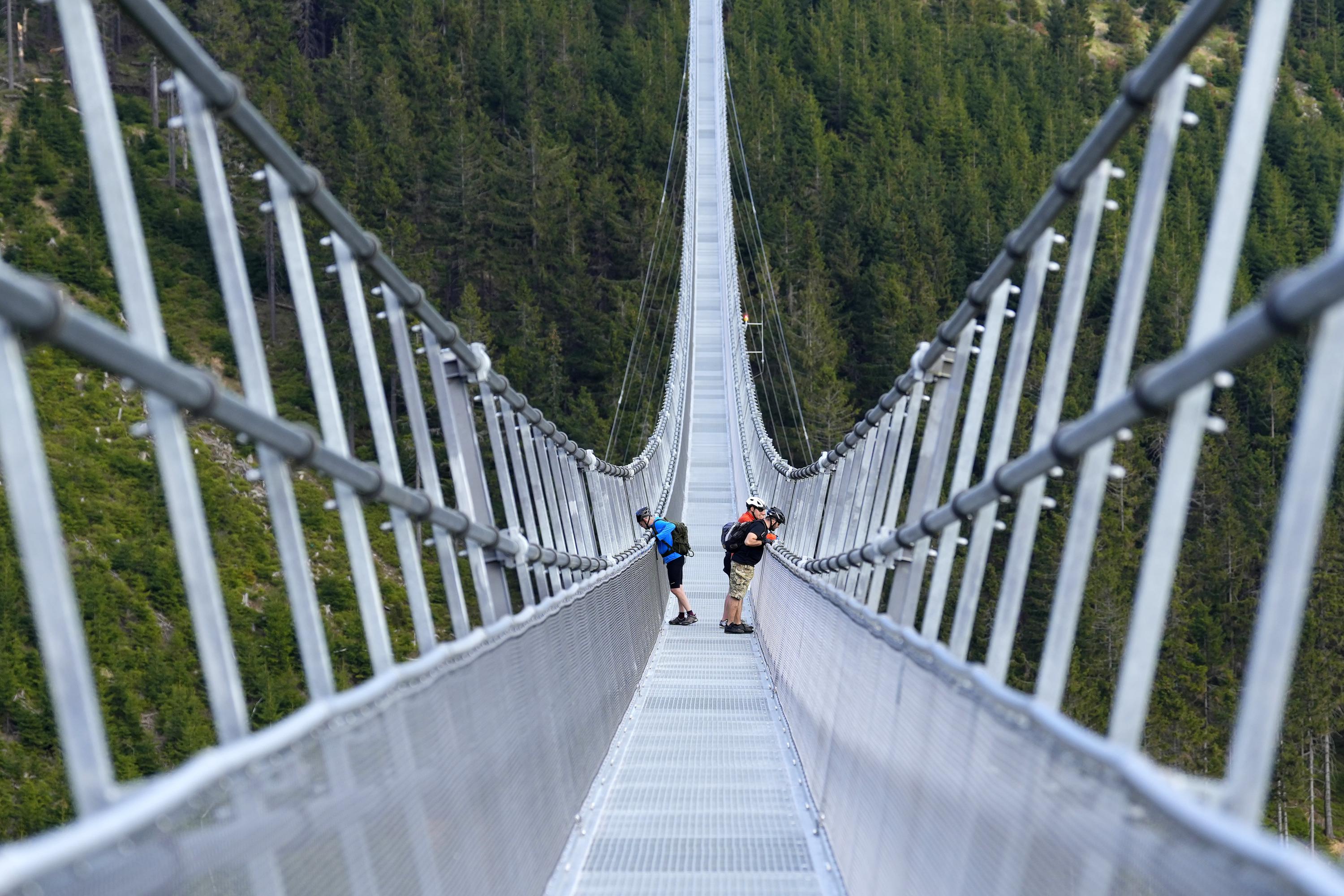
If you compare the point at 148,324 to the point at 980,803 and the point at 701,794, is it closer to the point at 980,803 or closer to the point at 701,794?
the point at 980,803

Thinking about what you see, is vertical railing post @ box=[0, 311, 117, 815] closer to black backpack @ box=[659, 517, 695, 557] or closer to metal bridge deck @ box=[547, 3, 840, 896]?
metal bridge deck @ box=[547, 3, 840, 896]

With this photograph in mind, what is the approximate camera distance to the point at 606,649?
7719mm

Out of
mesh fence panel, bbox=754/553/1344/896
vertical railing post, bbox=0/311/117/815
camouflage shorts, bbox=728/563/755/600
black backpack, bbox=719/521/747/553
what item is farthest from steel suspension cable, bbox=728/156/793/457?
vertical railing post, bbox=0/311/117/815

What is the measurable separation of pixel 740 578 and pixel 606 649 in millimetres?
4926

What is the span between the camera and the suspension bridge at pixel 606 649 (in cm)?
198

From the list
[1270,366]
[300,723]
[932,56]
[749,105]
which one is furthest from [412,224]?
[300,723]

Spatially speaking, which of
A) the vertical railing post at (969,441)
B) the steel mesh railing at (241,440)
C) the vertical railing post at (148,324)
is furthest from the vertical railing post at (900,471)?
the vertical railing post at (148,324)

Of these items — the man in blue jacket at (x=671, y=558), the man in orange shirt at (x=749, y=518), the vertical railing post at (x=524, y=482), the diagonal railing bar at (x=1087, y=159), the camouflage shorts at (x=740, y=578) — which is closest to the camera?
the diagonal railing bar at (x=1087, y=159)

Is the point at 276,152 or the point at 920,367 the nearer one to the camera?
the point at 276,152

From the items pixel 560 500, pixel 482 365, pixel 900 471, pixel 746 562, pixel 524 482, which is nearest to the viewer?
pixel 482 365

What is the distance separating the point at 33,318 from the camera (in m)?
1.91

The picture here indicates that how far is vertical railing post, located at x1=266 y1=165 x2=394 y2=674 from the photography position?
3.49m

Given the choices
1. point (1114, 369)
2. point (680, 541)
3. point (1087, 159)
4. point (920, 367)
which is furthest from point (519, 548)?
point (680, 541)

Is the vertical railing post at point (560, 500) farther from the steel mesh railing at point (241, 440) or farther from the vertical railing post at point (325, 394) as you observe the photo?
the vertical railing post at point (325, 394)
